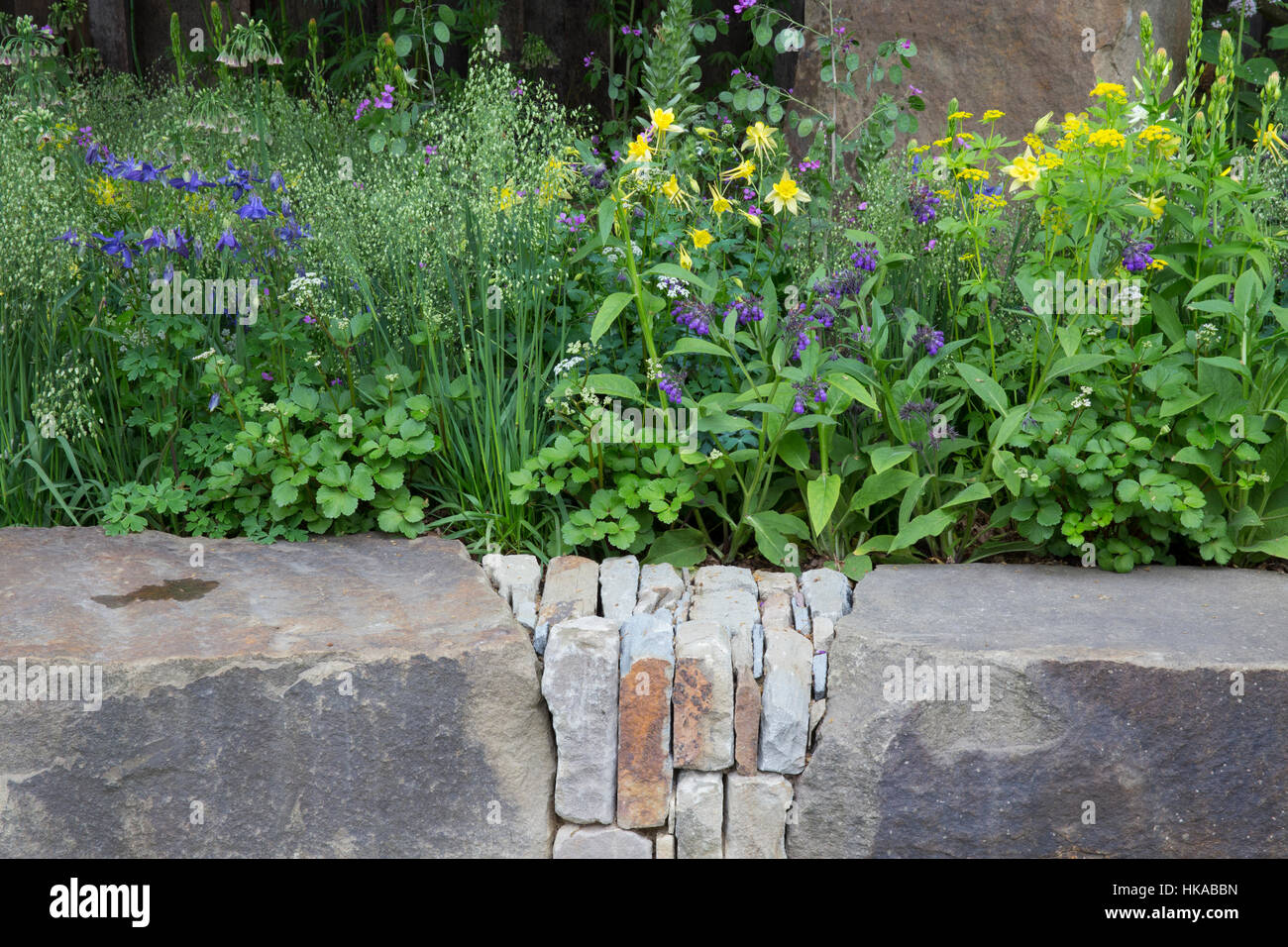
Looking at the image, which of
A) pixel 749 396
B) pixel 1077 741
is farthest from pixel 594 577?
pixel 1077 741

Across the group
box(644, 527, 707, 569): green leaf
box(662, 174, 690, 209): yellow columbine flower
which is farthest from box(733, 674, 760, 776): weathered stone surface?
box(662, 174, 690, 209): yellow columbine flower

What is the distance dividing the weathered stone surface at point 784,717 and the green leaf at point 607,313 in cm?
86

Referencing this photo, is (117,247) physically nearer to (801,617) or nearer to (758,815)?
(801,617)

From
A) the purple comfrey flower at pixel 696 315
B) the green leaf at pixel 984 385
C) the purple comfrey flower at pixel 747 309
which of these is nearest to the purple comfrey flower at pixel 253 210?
the purple comfrey flower at pixel 696 315

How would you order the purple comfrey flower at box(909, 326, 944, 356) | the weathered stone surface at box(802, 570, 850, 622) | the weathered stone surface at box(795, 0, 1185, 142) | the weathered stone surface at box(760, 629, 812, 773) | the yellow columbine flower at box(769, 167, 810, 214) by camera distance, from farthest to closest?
the weathered stone surface at box(795, 0, 1185, 142), the yellow columbine flower at box(769, 167, 810, 214), the purple comfrey flower at box(909, 326, 944, 356), the weathered stone surface at box(802, 570, 850, 622), the weathered stone surface at box(760, 629, 812, 773)

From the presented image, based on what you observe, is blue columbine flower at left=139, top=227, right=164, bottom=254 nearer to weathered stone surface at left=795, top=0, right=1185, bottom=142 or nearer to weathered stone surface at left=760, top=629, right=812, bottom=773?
weathered stone surface at left=760, top=629, right=812, bottom=773

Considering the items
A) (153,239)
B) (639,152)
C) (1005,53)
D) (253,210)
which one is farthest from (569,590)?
(1005,53)

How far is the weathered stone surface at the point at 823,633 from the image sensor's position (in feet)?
8.75

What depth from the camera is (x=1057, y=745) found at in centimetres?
249

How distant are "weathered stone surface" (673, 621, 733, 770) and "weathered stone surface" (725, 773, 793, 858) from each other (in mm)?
69

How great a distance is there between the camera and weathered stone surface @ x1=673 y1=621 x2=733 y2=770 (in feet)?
8.39

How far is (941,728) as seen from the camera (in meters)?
2.51

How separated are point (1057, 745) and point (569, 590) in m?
1.15

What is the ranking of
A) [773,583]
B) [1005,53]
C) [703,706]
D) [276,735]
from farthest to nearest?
[1005,53], [773,583], [703,706], [276,735]
